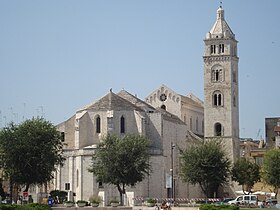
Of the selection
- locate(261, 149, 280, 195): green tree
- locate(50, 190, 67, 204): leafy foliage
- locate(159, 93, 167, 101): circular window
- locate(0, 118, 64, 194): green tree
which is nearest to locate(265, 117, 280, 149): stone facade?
locate(159, 93, 167, 101): circular window

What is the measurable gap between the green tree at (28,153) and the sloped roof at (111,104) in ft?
62.1

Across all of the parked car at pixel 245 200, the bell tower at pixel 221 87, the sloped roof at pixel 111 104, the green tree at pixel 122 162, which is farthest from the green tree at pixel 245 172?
the green tree at pixel 122 162

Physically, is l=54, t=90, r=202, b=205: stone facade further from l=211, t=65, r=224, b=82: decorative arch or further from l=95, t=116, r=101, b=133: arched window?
l=211, t=65, r=224, b=82: decorative arch

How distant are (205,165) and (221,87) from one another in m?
25.4

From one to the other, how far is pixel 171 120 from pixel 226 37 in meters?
16.9

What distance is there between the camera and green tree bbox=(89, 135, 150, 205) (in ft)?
312

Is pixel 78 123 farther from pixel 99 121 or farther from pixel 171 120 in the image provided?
pixel 171 120

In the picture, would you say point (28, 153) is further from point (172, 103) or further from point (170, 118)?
point (172, 103)

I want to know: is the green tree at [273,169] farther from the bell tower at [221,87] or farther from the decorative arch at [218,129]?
the decorative arch at [218,129]

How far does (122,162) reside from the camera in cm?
9538

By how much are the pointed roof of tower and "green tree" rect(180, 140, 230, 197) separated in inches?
1032

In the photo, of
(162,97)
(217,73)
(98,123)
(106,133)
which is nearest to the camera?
(106,133)

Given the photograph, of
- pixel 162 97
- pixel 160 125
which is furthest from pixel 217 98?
pixel 160 125

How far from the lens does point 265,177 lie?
106688mm
